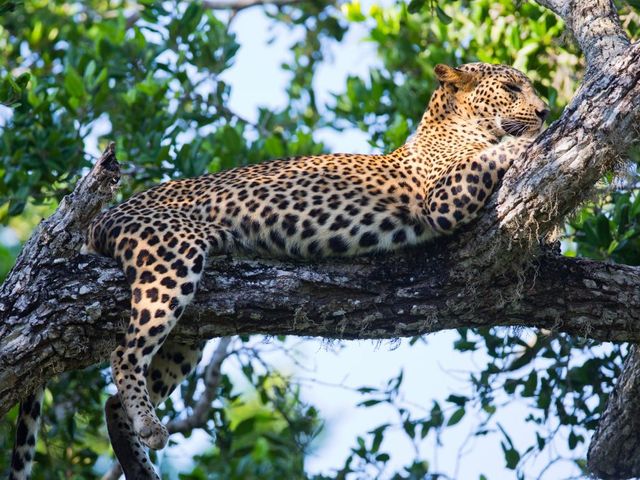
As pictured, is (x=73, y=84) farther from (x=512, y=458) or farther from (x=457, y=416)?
(x=512, y=458)

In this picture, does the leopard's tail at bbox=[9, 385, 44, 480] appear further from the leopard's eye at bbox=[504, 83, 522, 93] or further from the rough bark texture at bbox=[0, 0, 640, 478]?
the leopard's eye at bbox=[504, 83, 522, 93]

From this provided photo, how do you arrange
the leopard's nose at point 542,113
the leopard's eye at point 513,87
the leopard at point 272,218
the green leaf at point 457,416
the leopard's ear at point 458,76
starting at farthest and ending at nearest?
the green leaf at point 457,416 → the leopard's ear at point 458,76 → the leopard's eye at point 513,87 → the leopard's nose at point 542,113 → the leopard at point 272,218

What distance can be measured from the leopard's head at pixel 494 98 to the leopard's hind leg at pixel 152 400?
3007mm

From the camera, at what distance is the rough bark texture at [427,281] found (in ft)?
22.6

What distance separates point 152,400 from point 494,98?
3727mm

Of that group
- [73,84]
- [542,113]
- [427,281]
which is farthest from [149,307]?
[73,84]

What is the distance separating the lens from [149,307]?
712 cm

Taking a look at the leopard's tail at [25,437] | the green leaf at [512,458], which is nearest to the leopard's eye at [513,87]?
the green leaf at [512,458]

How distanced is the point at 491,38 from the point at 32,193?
16.1 feet

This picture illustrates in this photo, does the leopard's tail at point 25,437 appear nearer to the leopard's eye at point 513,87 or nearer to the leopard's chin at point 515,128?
the leopard's chin at point 515,128

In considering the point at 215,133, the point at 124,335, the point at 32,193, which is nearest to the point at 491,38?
the point at 215,133

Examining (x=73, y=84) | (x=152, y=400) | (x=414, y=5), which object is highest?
(x=414, y=5)

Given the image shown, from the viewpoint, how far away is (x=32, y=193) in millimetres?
10352

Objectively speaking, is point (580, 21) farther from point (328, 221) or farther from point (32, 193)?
point (32, 193)
